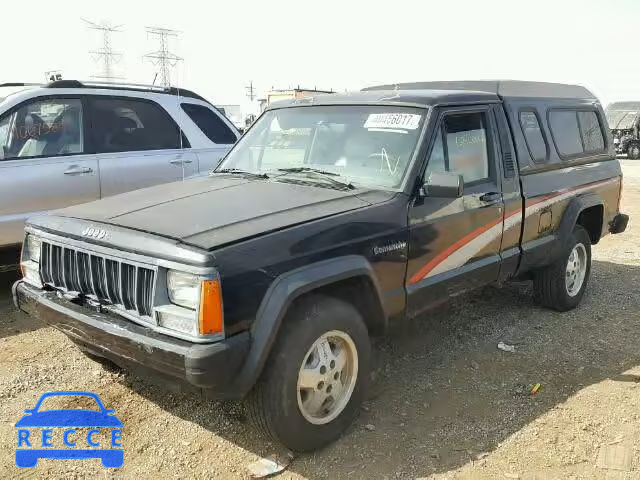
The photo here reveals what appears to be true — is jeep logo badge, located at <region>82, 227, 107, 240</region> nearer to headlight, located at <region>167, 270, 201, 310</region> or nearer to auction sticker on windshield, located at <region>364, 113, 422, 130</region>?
headlight, located at <region>167, 270, 201, 310</region>

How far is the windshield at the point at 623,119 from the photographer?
87.7 feet

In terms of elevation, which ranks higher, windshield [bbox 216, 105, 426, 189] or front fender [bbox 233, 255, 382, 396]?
windshield [bbox 216, 105, 426, 189]

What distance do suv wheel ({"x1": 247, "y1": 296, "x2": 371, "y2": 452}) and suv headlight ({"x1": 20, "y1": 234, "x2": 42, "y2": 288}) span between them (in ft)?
4.96

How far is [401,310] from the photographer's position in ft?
11.7

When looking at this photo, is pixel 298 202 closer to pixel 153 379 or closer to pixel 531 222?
pixel 153 379

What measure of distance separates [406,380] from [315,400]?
107cm

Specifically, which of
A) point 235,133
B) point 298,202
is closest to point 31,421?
point 298,202

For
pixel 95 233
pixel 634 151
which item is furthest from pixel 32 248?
pixel 634 151

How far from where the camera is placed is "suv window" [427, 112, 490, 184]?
3818 mm

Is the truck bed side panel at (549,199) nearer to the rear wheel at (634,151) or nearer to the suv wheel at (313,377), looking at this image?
the suv wheel at (313,377)

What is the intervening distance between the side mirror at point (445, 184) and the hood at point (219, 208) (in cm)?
42

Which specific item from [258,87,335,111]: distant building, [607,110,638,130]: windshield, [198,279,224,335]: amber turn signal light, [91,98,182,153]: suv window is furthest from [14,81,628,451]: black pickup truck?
[607,110,638,130]: windshield

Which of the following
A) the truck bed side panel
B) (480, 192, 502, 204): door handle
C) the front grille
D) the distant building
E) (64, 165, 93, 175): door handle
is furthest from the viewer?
(64, 165, 93, 175): door handle

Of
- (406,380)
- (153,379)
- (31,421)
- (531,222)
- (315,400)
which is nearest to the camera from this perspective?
(153,379)
